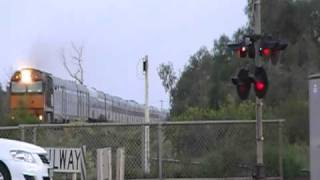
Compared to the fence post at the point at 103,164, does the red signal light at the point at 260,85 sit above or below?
above

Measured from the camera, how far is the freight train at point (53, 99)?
3525cm

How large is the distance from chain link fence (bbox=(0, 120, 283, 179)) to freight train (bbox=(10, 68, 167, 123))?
11275 mm

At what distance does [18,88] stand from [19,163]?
74.8ft

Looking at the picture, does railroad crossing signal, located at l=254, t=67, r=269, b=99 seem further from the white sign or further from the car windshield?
the car windshield

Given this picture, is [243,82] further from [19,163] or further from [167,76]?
[167,76]

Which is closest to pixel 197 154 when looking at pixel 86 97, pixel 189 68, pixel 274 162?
pixel 274 162

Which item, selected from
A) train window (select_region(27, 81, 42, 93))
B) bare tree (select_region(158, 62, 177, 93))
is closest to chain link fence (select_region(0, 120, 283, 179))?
train window (select_region(27, 81, 42, 93))

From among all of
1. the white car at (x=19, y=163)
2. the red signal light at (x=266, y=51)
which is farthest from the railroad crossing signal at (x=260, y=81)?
the white car at (x=19, y=163)

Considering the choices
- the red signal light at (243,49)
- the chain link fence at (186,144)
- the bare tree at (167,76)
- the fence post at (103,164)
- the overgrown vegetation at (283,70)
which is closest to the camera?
the fence post at (103,164)

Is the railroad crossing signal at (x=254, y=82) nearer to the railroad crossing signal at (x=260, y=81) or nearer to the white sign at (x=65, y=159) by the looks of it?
the railroad crossing signal at (x=260, y=81)

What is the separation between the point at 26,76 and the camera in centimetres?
3541

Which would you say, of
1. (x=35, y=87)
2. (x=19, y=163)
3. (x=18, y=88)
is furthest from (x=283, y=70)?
(x=19, y=163)

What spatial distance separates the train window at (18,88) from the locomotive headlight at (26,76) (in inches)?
10.2

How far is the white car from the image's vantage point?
13.1 metres
